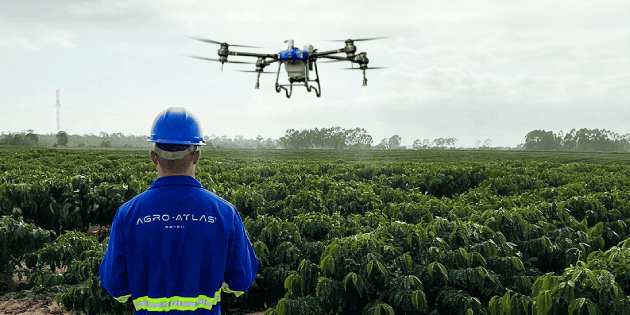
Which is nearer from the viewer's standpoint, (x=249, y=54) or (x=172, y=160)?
(x=172, y=160)

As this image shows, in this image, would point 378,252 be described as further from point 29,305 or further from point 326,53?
point 326,53

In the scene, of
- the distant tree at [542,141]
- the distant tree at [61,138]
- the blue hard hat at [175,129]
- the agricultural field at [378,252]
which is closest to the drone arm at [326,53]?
the agricultural field at [378,252]

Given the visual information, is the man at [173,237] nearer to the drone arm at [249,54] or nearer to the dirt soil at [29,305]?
the dirt soil at [29,305]

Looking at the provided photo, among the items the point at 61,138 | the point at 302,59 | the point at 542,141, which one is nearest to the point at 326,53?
the point at 302,59

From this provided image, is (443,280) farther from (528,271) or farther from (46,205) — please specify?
(46,205)

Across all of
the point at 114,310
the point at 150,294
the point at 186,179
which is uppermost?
the point at 186,179

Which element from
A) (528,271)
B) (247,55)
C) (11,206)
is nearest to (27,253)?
(11,206)
